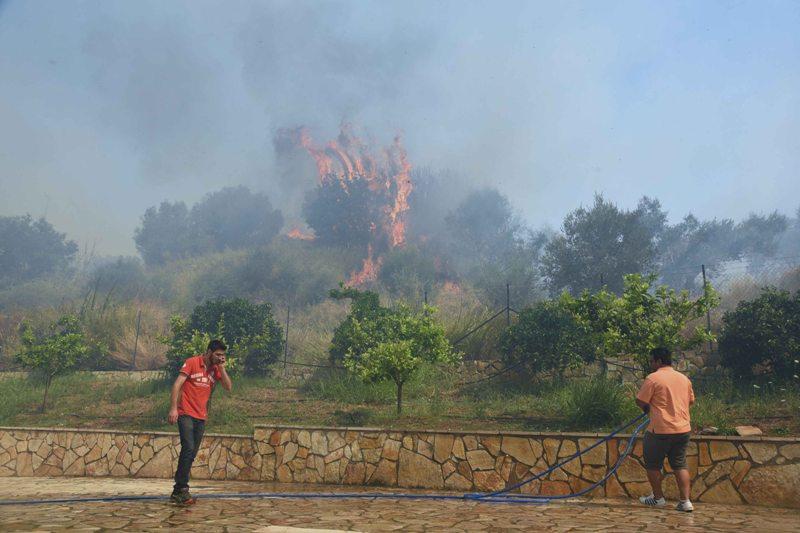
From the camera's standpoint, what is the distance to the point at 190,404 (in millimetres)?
5906

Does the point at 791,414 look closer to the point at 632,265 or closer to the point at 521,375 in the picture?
the point at 521,375

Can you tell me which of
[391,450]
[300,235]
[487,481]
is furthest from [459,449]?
[300,235]

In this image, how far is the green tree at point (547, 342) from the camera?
12953mm

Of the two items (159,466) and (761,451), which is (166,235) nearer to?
(159,466)

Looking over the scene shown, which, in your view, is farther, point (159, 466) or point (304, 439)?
point (159, 466)

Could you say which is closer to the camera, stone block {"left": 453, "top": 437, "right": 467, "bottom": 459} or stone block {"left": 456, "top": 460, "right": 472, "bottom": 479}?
stone block {"left": 456, "top": 460, "right": 472, "bottom": 479}

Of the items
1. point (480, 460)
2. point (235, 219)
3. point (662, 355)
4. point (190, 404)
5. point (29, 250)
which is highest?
point (235, 219)

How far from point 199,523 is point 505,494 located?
13.8 feet

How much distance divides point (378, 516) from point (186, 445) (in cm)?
229

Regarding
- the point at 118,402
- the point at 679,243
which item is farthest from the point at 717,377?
the point at 679,243

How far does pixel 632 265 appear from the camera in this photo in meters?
32.0

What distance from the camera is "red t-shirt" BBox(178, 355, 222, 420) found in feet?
19.4

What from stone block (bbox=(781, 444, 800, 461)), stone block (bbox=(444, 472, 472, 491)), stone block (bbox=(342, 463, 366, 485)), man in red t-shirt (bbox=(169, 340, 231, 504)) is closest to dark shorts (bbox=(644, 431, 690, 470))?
stone block (bbox=(781, 444, 800, 461))

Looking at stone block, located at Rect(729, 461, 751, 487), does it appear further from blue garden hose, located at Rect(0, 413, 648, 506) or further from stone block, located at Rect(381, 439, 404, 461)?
stone block, located at Rect(381, 439, 404, 461)
